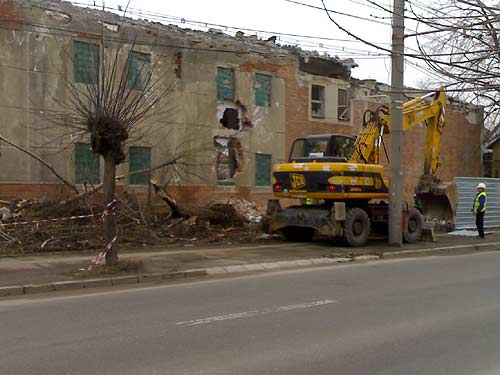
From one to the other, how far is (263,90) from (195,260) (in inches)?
504

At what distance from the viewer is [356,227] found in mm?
17016

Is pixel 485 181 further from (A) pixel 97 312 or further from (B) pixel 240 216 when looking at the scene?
(A) pixel 97 312

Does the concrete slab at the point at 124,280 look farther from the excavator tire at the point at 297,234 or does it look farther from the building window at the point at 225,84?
the building window at the point at 225,84

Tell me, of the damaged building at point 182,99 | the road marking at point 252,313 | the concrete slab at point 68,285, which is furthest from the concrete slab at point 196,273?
the damaged building at point 182,99

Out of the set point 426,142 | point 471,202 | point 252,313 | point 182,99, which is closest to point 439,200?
point 471,202

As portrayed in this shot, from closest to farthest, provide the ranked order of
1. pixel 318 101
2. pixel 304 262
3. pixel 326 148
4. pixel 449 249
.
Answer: pixel 304 262
pixel 449 249
pixel 326 148
pixel 318 101

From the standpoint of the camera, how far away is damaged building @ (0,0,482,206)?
1862 centimetres

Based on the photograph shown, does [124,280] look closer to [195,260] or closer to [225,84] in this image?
[195,260]

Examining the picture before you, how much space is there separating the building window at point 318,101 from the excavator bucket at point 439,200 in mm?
7048

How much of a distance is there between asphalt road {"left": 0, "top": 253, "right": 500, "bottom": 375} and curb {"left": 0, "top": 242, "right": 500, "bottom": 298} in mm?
654

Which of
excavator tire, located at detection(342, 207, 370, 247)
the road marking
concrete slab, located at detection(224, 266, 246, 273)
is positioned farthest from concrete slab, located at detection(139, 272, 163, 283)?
excavator tire, located at detection(342, 207, 370, 247)

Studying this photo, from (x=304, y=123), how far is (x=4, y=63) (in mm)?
12914

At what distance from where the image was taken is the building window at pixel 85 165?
19.7 metres

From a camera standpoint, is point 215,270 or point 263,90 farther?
point 263,90
